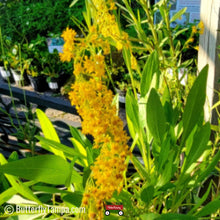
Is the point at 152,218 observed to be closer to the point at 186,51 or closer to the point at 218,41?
the point at 218,41

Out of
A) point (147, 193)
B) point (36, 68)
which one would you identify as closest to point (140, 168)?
point (147, 193)

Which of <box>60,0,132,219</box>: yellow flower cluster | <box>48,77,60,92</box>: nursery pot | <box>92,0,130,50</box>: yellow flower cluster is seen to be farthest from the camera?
<box>48,77,60,92</box>: nursery pot

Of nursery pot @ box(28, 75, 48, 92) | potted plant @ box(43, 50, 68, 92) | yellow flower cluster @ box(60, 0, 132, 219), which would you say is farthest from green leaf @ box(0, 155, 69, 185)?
nursery pot @ box(28, 75, 48, 92)

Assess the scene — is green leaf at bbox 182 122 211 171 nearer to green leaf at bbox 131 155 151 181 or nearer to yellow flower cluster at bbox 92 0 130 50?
green leaf at bbox 131 155 151 181

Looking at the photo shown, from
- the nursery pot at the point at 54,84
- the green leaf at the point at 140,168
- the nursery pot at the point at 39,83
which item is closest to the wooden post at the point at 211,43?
the green leaf at the point at 140,168

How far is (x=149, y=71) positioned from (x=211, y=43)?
251 mm

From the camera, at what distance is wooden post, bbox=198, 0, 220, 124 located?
0.76m

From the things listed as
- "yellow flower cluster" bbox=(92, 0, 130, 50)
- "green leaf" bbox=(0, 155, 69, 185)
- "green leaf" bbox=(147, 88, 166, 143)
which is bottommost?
"green leaf" bbox=(0, 155, 69, 185)

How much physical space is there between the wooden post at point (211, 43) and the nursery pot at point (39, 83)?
72.8 inches

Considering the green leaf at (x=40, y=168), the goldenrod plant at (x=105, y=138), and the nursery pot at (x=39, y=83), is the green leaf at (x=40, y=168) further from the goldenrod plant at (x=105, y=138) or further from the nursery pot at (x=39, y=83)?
the nursery pot at (x=39, y=83)

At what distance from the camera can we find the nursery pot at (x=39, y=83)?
248cm

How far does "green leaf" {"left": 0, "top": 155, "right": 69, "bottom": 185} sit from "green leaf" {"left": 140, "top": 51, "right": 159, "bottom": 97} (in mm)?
313

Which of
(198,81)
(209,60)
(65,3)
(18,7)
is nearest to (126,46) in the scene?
(198,81)

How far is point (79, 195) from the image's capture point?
1.91ft
